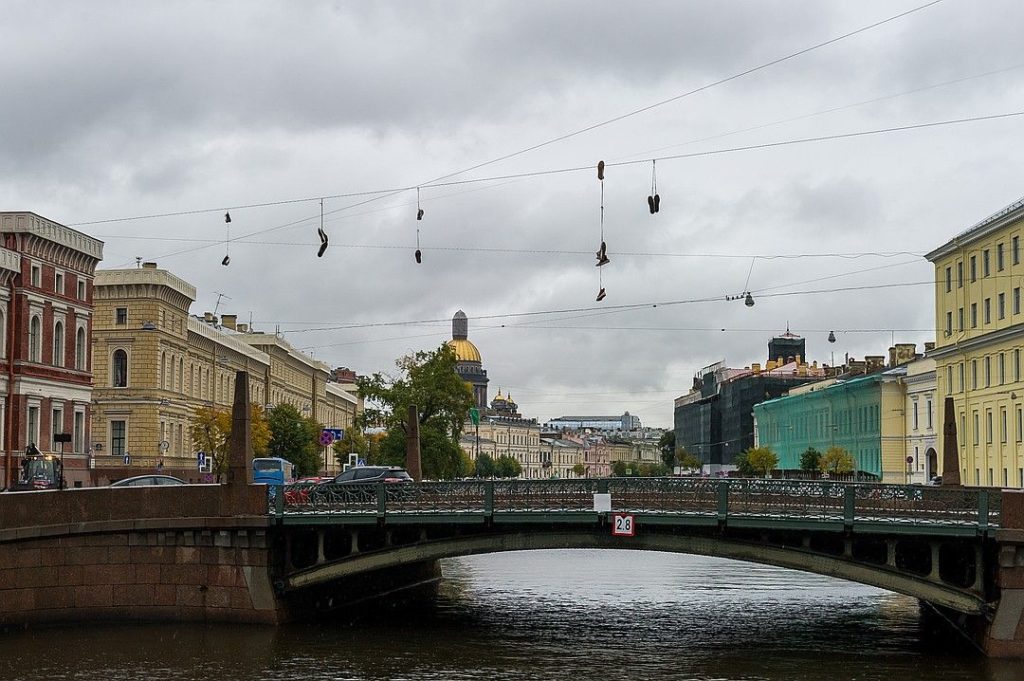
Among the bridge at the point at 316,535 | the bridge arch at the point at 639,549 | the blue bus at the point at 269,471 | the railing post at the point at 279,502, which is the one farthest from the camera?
the blue bus at the point at 269,471

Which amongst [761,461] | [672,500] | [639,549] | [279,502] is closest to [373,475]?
[279,502]

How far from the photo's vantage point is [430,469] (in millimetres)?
88375

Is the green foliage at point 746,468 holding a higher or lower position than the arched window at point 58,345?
lower

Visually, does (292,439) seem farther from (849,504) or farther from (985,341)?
(849,504)

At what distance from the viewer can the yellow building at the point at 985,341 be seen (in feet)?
240

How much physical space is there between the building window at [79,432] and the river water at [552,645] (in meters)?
28.9

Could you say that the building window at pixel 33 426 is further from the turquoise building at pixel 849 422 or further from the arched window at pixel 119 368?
the turquoise building at pixel 849 422

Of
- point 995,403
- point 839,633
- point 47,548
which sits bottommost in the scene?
point 839,633

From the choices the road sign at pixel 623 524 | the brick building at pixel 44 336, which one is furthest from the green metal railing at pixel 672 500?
the brick building at pixel 44 336

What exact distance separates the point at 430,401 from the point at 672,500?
2136 inches

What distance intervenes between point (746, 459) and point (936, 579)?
103635 mm

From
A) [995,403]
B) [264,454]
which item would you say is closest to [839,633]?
[995,403]

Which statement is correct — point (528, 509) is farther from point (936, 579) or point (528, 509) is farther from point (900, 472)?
point (900, 472)

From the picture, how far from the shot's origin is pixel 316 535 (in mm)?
41094
